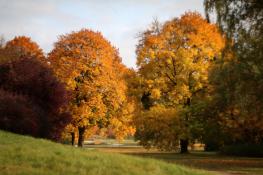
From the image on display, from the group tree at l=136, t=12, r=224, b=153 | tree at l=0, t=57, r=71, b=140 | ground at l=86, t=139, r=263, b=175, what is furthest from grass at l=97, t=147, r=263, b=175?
tree at l=0, t=57, r=71, b=140

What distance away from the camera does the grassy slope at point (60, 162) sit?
1484 cm

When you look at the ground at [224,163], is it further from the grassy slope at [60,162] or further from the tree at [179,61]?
the grassy slope at [60,162]

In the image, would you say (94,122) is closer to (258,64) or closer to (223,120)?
(223,120)

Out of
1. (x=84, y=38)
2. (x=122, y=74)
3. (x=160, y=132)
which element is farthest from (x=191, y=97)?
(x=84, y=38)

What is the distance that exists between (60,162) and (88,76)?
25998mm

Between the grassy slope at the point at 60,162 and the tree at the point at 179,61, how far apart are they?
22.3 metres

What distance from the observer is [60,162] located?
52.3 ft

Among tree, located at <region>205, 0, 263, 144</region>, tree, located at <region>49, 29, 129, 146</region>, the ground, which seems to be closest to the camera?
tree, located at <region>205, 0, 263, 144</region>

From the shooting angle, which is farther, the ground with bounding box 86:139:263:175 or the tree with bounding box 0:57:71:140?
the tree with bounding box 0:57:71:140

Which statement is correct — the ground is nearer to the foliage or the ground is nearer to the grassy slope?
the foliage

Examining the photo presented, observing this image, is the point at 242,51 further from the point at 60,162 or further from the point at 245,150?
the point at 245,150

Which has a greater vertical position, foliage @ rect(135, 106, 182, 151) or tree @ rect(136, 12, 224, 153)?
tree @ rect(136, 12, 224, 153)

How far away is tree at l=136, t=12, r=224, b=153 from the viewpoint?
134 feet

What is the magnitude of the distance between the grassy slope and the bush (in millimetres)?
23835
